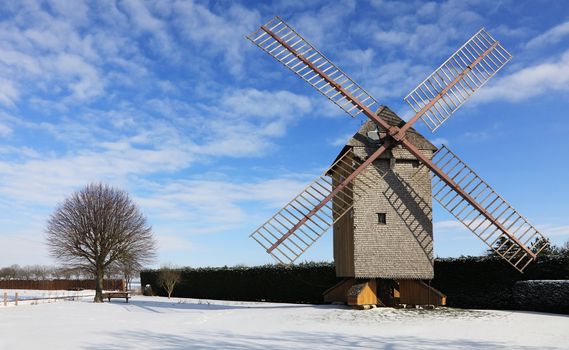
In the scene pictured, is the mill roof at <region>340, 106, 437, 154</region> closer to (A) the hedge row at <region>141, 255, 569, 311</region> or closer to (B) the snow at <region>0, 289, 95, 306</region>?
(A) the hedge row at <region>141, 255, 569, 311</region>

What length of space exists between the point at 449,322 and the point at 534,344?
394cm

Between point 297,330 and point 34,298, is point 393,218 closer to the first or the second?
point 297,330

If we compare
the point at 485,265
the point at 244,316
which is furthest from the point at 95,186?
the point at 485,265

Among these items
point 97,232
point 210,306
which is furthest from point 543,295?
point 97,232

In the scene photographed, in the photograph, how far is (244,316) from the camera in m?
17.8

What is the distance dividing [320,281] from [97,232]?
1292cm

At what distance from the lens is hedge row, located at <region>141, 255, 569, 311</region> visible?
67.7 feet

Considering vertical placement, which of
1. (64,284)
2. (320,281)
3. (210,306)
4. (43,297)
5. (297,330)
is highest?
(320,281)

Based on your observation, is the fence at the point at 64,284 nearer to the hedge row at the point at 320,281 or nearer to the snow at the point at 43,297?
the snow at the point at 43,297

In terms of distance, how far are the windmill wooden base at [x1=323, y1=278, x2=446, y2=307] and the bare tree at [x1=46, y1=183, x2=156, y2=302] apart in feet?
50.7

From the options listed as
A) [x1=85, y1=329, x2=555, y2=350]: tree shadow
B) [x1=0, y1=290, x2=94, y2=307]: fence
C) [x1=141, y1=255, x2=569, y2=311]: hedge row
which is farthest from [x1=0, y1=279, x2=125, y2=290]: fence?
[x1=85, y1=329, x2=555, y2=350]: tree shadow

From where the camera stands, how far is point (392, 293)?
1975 centimetres

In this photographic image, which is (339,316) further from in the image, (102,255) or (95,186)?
(95,186)

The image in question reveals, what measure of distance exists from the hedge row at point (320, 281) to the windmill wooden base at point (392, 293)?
3.55 m
